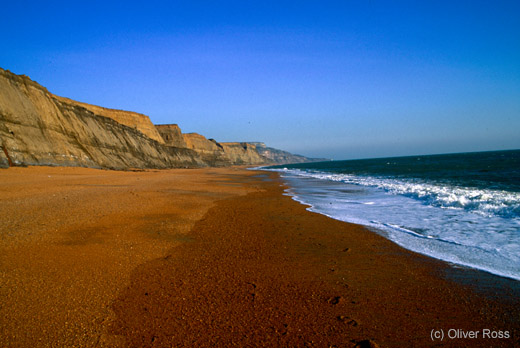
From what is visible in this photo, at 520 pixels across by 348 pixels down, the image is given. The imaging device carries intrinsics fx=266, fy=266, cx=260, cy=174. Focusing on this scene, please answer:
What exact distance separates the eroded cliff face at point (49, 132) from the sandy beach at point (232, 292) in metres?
18.3

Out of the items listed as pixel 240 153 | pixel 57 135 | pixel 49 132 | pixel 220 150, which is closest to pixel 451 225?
pixel 49 132

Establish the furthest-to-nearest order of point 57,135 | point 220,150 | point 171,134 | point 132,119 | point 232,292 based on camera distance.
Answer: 1. point 220,150
2. point 171,134
3. point 132,119
4. point 57,135
5. point 232,292

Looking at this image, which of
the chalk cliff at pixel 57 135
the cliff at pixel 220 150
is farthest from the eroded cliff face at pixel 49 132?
the cliff at pixel 220 150

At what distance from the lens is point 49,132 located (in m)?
23.5

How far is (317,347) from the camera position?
2531 mm

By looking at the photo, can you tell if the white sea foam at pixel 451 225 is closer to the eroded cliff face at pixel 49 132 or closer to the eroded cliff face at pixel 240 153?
the eroded cliff face at pixel 49 132

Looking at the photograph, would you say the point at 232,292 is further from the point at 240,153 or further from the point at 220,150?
the point at 240,153

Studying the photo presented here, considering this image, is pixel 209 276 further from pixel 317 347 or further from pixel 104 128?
pixel 104 128

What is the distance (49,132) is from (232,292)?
90.4ft

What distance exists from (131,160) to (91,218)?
36.3m

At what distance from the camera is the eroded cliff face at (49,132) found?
19.7 meters

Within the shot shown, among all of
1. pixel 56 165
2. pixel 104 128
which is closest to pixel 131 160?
pixel 104 128

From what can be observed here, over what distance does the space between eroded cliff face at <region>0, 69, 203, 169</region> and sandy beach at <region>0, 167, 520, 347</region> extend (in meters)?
18.3

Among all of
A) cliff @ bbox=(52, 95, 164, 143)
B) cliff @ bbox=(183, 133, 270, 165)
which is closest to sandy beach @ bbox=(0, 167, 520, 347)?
cliff @ bbox=(52, 95, 164, 143)
